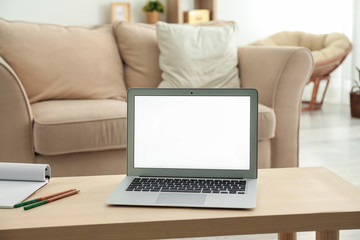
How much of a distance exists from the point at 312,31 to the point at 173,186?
4790 millimetres

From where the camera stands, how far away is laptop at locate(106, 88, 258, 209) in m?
1.12

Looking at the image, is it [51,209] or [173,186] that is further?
[173,186]

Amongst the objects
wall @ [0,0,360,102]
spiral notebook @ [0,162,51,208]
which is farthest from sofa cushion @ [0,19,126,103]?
wall @ [0,0,360,102]

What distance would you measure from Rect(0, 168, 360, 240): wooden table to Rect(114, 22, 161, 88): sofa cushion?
163 cm

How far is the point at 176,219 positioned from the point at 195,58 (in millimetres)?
1702

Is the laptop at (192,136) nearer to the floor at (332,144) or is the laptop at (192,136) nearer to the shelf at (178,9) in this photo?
the floor at (332,144)

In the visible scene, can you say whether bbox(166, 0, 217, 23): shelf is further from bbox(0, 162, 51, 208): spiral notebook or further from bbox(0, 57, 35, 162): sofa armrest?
bbox(0, 162, 51, 208): spiral notebook

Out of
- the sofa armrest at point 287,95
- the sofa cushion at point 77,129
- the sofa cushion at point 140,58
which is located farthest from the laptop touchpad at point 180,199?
the sofa cushion at point 140,58

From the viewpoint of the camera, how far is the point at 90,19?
4590 mm

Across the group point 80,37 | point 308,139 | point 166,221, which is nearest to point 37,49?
point 80,37

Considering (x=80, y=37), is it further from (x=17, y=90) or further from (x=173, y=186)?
(x=173, y=186)

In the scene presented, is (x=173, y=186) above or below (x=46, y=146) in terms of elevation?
above

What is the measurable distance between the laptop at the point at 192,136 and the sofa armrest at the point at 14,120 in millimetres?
979

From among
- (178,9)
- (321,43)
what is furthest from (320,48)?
(178,9)
